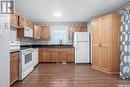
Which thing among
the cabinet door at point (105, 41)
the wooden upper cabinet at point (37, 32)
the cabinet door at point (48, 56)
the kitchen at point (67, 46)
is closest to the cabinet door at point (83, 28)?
the kitchen at point (67, 46)

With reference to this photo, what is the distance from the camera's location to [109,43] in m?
6.01

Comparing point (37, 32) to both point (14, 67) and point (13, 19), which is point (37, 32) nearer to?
point (13, 19)

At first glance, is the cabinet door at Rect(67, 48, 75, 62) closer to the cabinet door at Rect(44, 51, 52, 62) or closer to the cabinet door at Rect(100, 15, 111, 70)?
the cabinet door at Rect(44, 51, 52, 62)

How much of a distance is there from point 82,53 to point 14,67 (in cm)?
481

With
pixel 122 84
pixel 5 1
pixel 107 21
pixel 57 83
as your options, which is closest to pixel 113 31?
pixel 107 21

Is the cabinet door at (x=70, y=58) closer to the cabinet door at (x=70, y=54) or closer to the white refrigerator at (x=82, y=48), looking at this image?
the cabinet door at (x=70, y=54)

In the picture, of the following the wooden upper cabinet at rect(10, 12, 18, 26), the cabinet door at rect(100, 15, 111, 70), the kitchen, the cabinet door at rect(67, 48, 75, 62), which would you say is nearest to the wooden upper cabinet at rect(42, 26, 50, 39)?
the kitchen

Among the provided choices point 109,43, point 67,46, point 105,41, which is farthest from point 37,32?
point 109,43

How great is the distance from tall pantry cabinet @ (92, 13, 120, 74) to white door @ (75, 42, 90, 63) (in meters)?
2.14

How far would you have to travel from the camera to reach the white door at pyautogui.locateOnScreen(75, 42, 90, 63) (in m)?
8.84

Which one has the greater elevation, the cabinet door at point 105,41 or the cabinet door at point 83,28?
the cabinet door at point 83,28

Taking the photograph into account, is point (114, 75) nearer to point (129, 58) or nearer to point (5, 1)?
point (129, 58)

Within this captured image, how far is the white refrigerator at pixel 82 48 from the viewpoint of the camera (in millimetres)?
8844

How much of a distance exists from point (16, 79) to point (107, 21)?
3588mm
